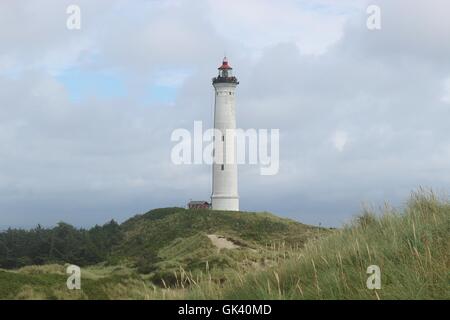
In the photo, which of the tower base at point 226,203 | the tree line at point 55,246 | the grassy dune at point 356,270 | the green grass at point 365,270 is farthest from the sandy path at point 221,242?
the green grass at point 365,270

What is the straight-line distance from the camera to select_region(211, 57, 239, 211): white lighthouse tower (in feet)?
166

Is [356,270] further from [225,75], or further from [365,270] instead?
[225,75]

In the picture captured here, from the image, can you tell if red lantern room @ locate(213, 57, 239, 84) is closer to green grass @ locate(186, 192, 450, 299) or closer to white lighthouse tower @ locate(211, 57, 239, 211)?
white lighthouse tower @ locate(211, 57, 239, 211)

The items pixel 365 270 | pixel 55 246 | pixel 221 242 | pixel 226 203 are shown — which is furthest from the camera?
pixel 226 203

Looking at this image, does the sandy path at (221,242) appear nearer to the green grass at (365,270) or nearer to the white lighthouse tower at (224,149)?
the white lighthouse tower at (224,149)

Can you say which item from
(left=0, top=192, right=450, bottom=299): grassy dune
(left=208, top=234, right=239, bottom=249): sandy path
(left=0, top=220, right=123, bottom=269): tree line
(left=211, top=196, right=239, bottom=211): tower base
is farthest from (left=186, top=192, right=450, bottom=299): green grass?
(left=211, top=196, right=239, bottom=211): tower base

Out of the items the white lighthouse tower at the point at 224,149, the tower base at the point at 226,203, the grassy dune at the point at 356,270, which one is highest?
the white lighthouse tower at the point at 224,149

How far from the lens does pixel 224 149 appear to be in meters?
51.3

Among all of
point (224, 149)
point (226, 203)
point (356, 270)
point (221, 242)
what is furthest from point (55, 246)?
point (356, 270)

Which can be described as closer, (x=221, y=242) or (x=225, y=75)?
(x=221, y=242)

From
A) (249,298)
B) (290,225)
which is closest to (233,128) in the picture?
(290,225)

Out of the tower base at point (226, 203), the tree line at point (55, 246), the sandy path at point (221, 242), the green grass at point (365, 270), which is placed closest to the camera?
the green grass at point (365, 270)

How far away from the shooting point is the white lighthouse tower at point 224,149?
166 feet

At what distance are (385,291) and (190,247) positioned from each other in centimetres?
2412
